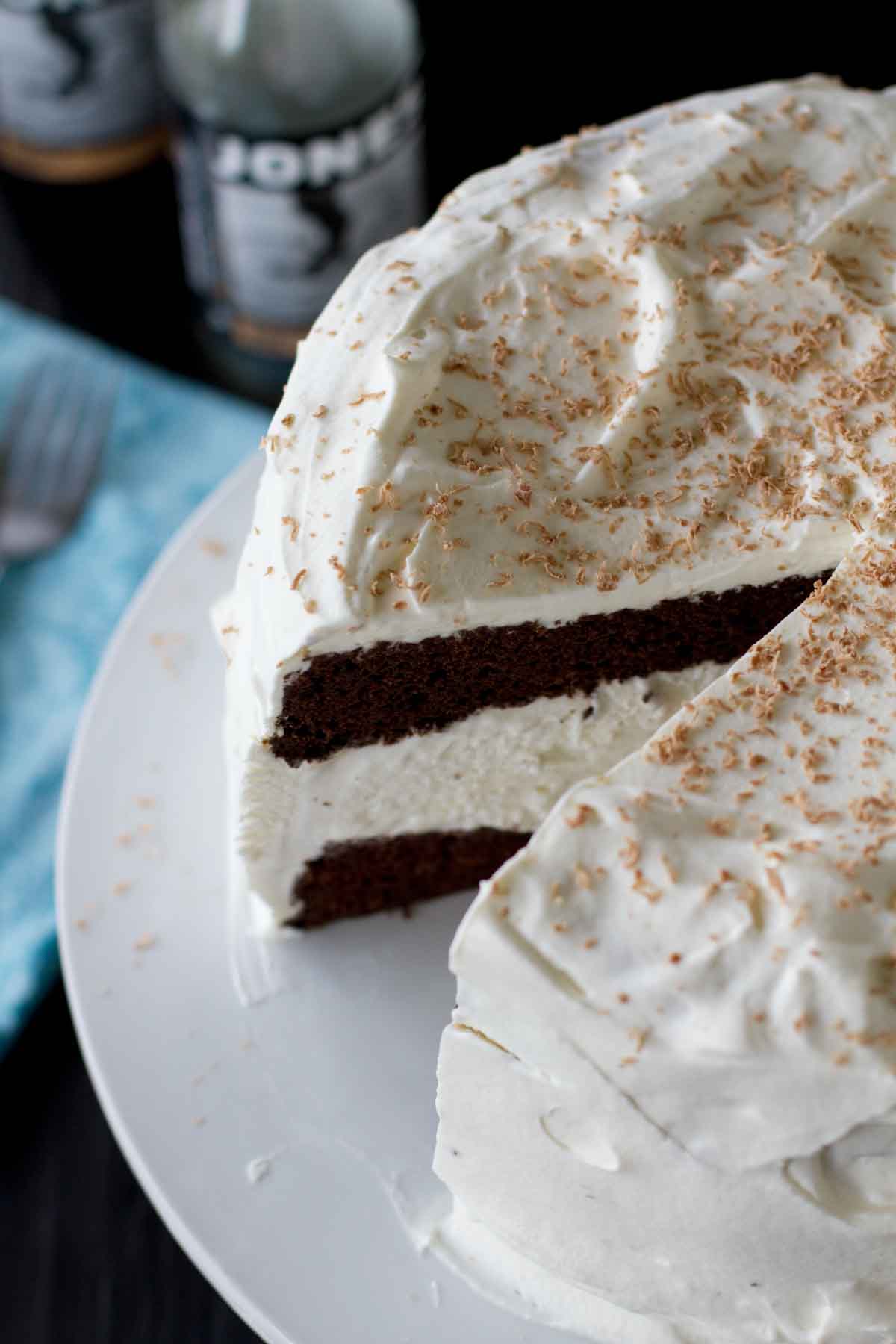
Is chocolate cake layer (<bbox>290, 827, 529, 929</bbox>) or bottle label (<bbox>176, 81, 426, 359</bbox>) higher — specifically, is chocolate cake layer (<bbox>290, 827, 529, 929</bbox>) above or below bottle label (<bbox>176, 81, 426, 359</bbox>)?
below

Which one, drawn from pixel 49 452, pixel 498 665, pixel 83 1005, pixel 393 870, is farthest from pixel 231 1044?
pixel 49 452

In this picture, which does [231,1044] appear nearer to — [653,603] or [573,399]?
[653,603]

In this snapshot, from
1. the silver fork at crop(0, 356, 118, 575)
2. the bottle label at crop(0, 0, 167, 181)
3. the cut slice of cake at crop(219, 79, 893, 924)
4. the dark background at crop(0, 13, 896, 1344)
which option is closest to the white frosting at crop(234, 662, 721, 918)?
the cut slice of cake at crop(219, 79, 893, 924)

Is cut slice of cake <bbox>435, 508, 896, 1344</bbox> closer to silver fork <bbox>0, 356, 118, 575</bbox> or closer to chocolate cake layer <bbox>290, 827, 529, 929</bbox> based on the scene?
chocolate cake layer <bbox>290, 827, 529, 929</bbox>

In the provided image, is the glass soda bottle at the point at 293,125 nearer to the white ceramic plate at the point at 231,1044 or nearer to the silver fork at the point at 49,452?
the silver fork at the point at 49,452

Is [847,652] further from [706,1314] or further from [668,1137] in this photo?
[706,1314]
